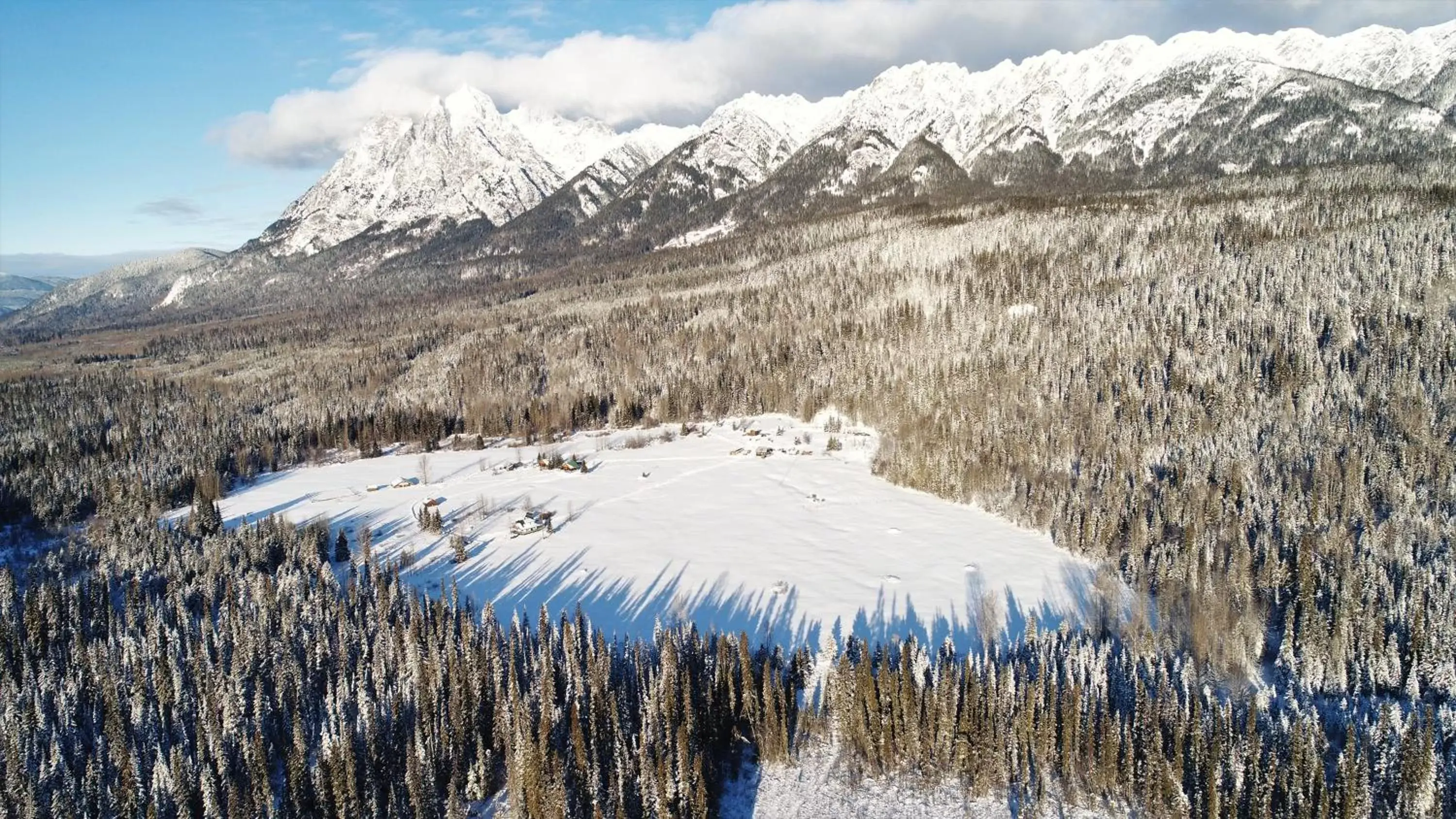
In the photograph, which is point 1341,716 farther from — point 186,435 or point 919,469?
point 186,435

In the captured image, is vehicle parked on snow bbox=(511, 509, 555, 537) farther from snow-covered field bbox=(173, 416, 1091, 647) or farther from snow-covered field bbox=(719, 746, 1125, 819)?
snow-covered field bbox=(719, 746, 1125, 819)

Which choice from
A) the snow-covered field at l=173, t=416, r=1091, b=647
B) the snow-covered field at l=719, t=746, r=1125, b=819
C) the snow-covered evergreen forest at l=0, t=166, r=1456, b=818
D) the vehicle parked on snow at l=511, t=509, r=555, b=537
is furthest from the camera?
the vehicle parked on snow at l=511, t=509, r=555, b=537

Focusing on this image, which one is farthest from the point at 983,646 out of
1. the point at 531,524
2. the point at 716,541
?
the point at 531,524

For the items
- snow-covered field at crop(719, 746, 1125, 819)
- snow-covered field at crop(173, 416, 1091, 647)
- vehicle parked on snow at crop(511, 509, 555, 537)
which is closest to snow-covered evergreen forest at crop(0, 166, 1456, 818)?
snow-covered field at crop(719, 746, 1125, 819)

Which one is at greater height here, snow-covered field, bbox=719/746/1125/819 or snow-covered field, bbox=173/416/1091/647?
snow-covered field, bbox=173/416/1091/647

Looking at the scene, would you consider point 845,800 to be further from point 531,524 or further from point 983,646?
point 531,524
